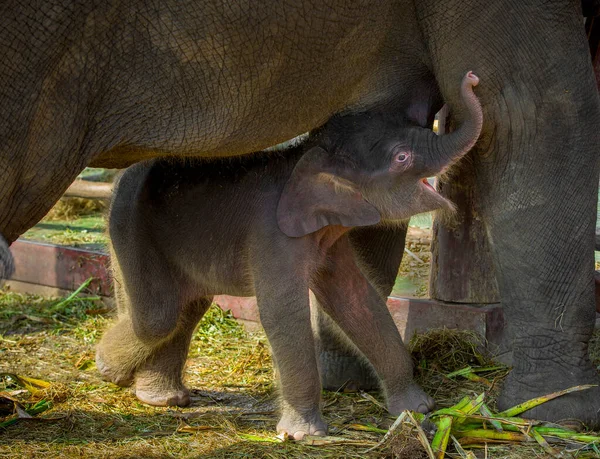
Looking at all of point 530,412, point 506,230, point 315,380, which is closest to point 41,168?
point 315,380

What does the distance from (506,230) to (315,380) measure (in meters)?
0.91

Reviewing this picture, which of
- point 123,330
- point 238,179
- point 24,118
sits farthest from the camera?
point 123,330

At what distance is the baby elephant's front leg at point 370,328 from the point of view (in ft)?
14.1

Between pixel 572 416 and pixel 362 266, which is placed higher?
pixel 362 266

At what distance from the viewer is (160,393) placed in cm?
459

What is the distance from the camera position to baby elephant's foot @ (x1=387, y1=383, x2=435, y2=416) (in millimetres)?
4273

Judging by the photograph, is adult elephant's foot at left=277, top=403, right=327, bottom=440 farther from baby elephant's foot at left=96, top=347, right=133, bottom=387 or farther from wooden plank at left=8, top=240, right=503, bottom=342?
wooden plank at left=8, top=240, right=503, bottom=342

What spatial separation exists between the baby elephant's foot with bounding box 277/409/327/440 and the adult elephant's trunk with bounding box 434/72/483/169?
1.09m

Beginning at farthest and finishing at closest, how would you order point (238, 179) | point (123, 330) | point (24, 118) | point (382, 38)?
point (123, 330)
point (238, 179)
point (382, 38)
point (24, 118)

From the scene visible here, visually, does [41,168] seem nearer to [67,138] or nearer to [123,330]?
[67,138]

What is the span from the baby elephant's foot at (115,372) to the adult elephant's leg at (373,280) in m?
0.86

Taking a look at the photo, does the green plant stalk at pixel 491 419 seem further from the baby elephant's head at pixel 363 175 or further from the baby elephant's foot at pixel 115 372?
the baby elephant's foot at pixel 115 372

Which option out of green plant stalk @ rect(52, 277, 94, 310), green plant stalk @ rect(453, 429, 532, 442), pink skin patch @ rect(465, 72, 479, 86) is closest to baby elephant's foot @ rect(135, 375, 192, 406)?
green plant stalk @ rect(453, 429, 532, 442)

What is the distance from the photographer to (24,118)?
10.5 ft
